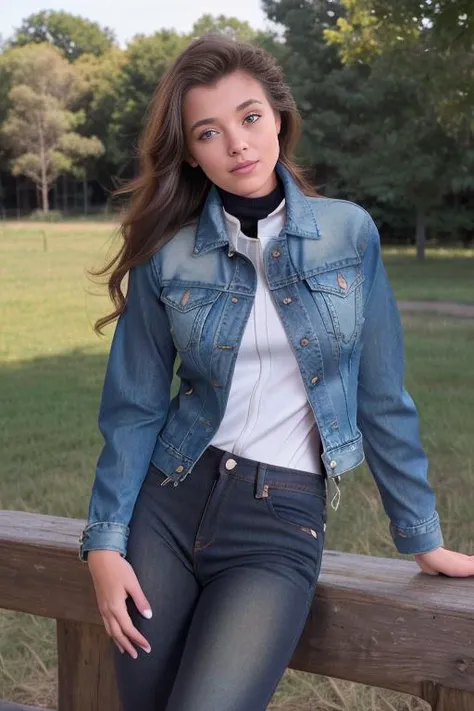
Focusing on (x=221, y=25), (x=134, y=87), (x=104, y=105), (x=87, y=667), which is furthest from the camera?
(x=221, y=25)

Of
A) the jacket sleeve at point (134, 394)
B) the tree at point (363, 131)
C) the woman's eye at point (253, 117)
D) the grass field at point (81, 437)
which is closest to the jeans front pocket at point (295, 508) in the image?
Result: the jacket sleeve at point (134, 394)

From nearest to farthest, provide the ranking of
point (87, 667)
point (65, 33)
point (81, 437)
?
Result: point (87, 667) → point (81, 437) → point (65, 33)

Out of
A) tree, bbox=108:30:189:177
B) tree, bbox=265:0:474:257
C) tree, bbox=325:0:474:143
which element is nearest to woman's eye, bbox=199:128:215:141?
tree, bbox=325:0:474:143

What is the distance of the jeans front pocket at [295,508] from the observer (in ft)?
5.47

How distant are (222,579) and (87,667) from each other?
1.41 ft

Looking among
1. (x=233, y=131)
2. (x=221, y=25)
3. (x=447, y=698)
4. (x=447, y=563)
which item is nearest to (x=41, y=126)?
(x=221, y=25)

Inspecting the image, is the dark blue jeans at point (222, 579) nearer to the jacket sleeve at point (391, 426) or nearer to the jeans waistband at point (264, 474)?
the jeans waistband at point (264, 474)

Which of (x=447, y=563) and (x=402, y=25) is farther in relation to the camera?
(x=402, y=25)

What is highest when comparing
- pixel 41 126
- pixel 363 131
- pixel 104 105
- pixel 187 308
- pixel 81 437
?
pixel 187 308

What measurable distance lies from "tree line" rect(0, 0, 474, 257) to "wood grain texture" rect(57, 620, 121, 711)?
3.28 ft

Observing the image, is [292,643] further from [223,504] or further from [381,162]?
[381,162]

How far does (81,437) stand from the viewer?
612cm

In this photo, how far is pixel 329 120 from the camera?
2581 cm

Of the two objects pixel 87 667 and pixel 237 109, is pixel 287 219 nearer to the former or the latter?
pixel 237 109
